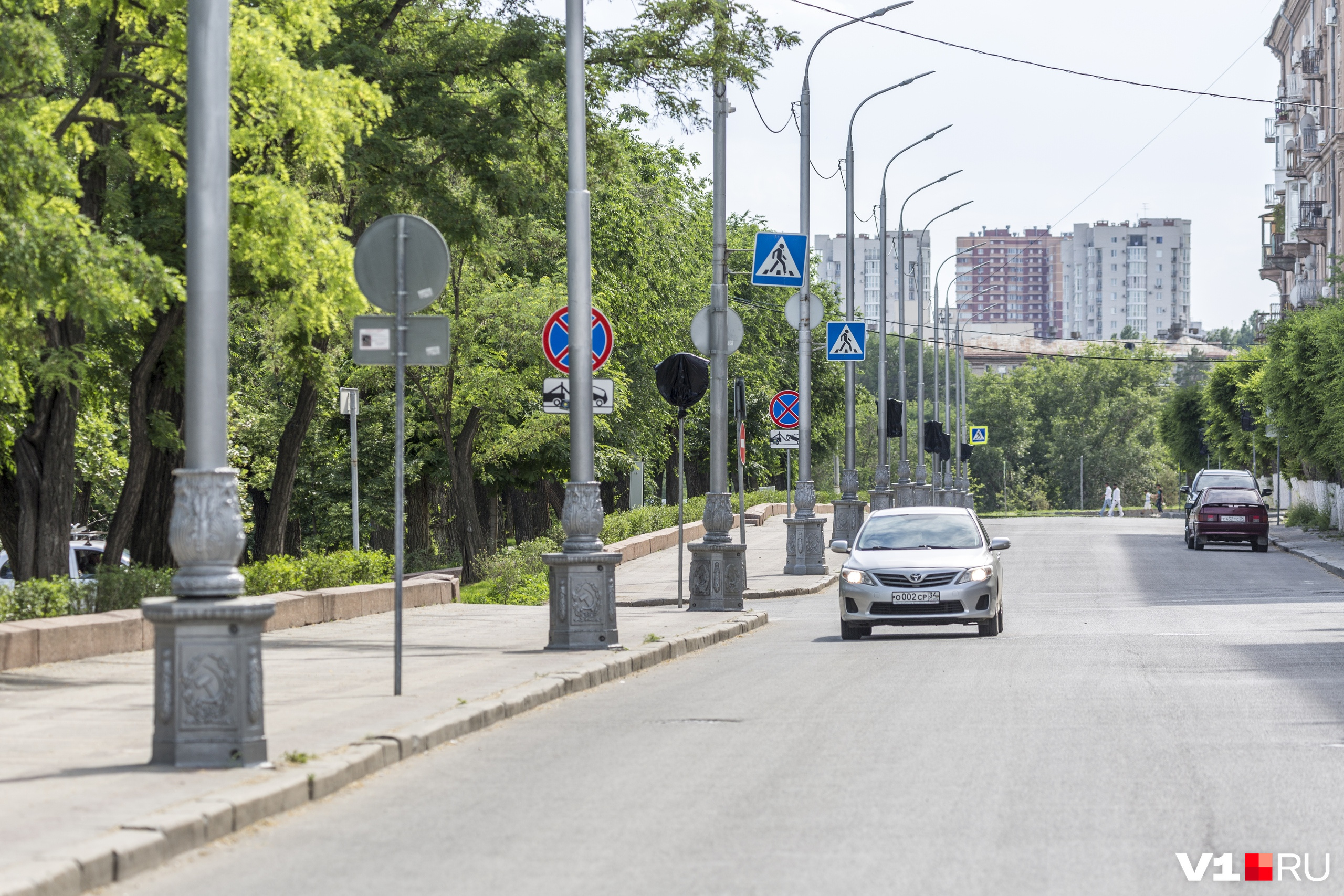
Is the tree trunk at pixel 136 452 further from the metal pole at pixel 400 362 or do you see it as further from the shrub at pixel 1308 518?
the shrub at pixel 1308 518

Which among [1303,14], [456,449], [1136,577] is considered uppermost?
[1303,14]

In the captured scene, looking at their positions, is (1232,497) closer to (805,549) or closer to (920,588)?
(805,549)

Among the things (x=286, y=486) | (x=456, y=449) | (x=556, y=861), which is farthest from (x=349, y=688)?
(x=456, y=449)

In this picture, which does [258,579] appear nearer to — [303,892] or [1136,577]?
[303,892]

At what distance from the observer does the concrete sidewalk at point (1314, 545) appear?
34950 millimetres

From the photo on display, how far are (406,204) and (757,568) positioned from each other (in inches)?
569

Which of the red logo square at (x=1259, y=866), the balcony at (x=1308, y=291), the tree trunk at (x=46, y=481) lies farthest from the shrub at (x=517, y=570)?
the balcony at (x=1308, y=291)

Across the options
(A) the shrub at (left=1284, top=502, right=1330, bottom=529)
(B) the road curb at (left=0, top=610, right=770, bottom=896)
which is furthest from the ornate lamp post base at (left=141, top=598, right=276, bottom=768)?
(A) the shrub at (left=1284, top=502, right=1330, bottom=529)

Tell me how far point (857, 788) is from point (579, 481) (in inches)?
311

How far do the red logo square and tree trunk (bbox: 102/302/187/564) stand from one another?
16931 millimetres

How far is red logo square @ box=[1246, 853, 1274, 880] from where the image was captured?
6711 millimetres

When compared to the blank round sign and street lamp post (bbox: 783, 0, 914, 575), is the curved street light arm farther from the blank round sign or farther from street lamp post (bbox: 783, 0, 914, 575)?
the blank round sign

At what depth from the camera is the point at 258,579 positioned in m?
20.4

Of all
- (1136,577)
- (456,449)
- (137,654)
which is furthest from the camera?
(456,449)
